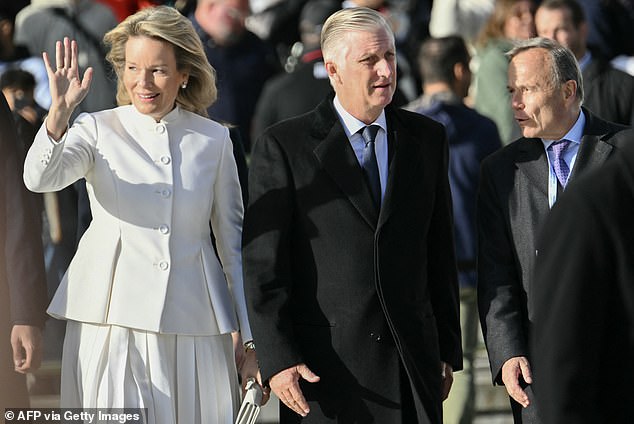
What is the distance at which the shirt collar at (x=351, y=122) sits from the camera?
480 cm

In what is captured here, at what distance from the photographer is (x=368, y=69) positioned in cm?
471

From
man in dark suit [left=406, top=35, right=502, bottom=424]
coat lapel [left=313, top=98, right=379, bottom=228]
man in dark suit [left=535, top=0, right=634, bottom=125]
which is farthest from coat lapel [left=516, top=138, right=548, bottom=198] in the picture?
man in dark suit [left=406, top=35, right=502, bottom=424]

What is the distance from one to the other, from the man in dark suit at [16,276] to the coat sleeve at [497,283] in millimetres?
1624

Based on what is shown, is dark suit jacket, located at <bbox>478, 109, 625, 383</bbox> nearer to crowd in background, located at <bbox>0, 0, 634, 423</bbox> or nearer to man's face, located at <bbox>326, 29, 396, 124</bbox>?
man's face, located at <bbox>326, 29, 396, 124</bbox>

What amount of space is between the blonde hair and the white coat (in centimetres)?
17

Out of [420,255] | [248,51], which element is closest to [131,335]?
[420,255]

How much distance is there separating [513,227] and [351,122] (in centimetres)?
70

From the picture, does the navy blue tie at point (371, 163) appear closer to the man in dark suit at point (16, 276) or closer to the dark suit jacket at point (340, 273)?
the dark suit jacket at point (340, 273)

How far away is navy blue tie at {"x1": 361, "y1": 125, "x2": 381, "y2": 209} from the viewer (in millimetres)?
4746

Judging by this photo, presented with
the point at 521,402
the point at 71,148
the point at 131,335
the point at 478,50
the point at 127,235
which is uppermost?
the point at 478,50

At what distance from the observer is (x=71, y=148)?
457cm

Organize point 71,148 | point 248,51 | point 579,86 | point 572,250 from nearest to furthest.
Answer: point 572,250, point 71,148, point 579,86, point 248,51

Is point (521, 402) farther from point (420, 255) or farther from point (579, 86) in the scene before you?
point (579, 86)

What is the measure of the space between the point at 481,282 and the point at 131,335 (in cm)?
127
